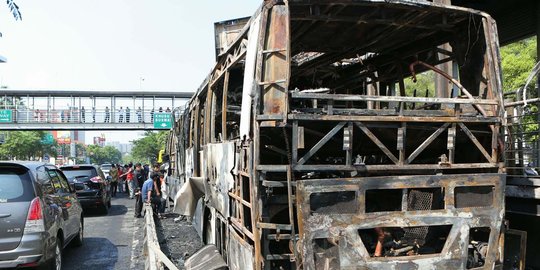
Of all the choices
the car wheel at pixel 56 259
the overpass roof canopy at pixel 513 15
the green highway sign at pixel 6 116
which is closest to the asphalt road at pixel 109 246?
the car wheel at pixel 56 259

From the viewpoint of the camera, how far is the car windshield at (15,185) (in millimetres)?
5754

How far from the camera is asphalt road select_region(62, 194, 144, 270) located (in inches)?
302

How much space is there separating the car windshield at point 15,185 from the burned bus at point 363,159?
8.33 feet

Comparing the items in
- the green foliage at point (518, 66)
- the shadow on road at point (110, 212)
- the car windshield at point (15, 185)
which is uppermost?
the green foliage at point (518, 66)

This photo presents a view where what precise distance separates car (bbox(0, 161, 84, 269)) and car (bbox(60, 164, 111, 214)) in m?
7.81

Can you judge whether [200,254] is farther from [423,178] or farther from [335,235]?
[423,178]

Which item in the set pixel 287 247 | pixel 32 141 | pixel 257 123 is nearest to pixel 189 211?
pixel 287 247

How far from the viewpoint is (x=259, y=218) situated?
3965 millimetres

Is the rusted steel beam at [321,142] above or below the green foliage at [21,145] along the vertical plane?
above

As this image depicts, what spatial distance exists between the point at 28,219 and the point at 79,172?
10.0 m

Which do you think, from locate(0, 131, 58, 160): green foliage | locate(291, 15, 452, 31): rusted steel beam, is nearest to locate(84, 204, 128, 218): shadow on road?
locate(291, 15, 452, 31): rusted steel beam

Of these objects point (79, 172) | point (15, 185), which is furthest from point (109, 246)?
point (79, 172)

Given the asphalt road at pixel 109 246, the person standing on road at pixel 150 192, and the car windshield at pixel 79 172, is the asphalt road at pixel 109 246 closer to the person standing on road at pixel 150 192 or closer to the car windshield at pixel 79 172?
the person standing on road at pixel 150 192

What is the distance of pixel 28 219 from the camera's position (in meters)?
5.64
